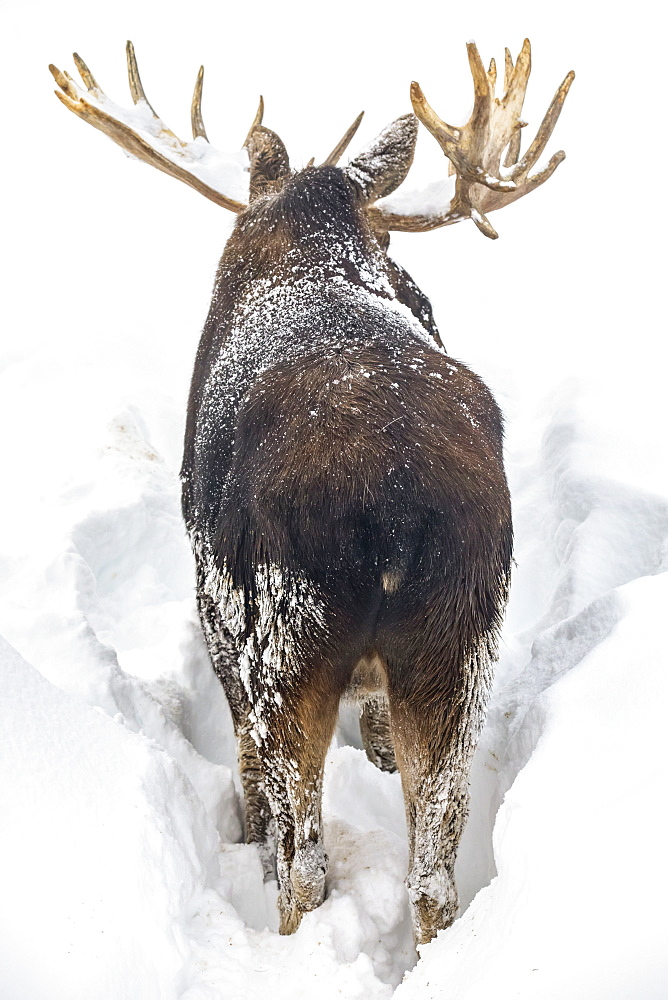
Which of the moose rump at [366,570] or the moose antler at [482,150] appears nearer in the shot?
the moose rump at [366,570]

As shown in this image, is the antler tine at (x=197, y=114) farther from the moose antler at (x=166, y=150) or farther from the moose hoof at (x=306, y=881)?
the moose hoof at (x=306, y=881)

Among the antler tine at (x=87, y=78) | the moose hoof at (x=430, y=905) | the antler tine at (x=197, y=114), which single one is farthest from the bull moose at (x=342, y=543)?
the antler tine at (x=197, y=114)

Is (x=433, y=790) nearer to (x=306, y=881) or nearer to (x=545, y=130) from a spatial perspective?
(x=306, y=881)

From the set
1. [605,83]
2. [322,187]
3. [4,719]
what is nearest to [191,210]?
[605,83]

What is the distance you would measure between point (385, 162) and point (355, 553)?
6.95 feet

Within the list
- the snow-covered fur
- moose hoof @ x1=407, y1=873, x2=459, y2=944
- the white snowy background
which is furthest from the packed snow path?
the snow-covered fur

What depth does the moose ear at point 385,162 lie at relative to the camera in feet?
11.2

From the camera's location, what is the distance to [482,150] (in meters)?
3.37

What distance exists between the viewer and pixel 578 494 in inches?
166

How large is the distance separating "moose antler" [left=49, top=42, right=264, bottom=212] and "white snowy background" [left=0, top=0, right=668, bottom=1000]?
1.54 m

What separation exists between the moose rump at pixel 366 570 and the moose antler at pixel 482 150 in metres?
1.18

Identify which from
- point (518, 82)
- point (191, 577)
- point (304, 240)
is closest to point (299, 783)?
point (304, 240)

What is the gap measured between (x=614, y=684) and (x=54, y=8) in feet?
41.5

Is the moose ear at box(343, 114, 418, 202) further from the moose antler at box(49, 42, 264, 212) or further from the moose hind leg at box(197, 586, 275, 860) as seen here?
the moose hind leg at box(197, 586, 275, 860)
